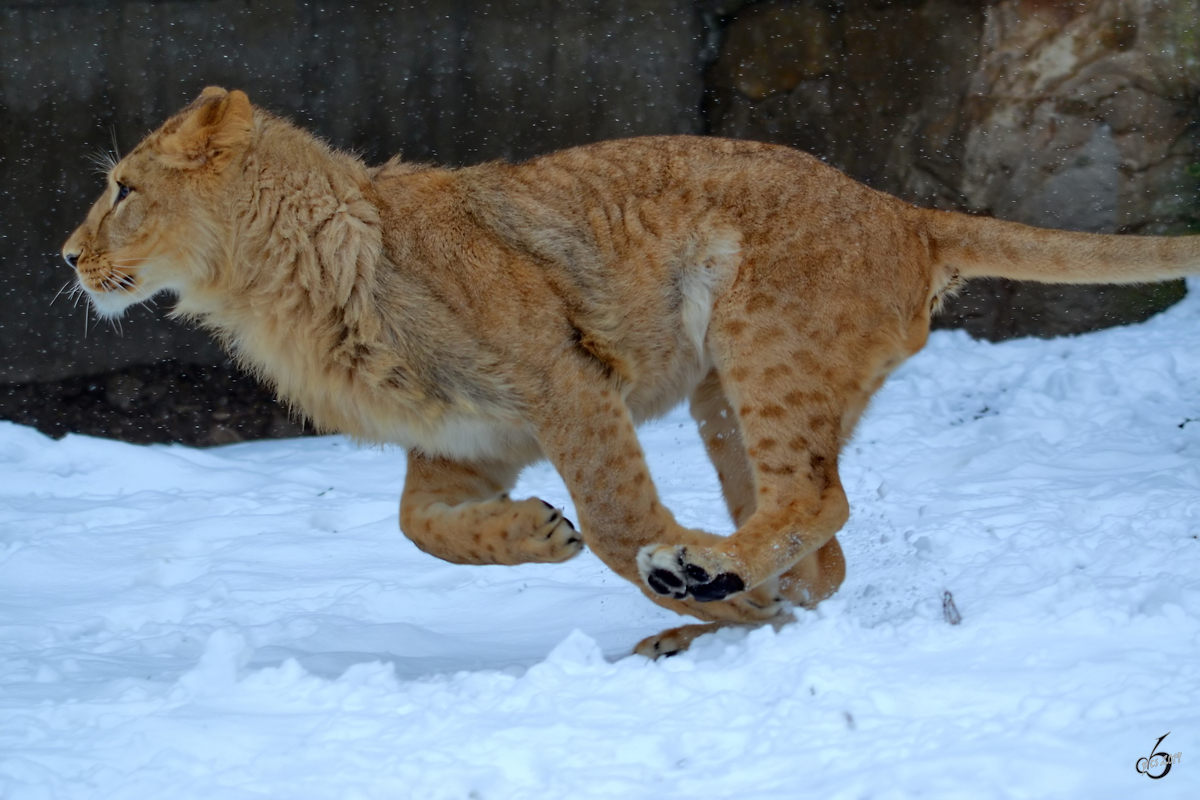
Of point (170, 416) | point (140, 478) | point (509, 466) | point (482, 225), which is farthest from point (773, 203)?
point (170, 416)

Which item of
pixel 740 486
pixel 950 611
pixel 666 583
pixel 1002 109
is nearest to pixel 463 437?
pixel 666 583

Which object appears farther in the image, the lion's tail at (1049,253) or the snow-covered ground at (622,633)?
the lion's tail at (1049,253)

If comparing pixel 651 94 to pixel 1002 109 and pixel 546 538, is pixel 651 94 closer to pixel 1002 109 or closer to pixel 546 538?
pixel 1002 109

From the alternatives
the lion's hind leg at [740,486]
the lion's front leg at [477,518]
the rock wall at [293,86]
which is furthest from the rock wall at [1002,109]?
the lion's front leg at [477,518]

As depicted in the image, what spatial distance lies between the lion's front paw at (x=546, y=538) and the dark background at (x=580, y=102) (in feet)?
12.9

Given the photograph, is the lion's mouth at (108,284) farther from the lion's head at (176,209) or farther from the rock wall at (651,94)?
the rock wall at (651,94)

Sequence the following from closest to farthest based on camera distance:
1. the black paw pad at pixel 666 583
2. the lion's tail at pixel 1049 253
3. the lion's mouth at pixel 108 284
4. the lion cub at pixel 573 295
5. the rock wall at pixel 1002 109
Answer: the black paw pad at pixel 666 583 < the lion cub at pixel 573 295 < the lion's tail at pixel 1049 253 < the lion's mouth at pixel 108 284 < the rock wall at pixel 1002 109

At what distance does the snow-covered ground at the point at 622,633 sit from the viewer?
256cm

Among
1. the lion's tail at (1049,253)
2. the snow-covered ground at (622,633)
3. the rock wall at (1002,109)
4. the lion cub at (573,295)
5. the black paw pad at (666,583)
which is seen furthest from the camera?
the rock wall at (1002,109)

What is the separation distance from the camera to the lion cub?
3.64 meters

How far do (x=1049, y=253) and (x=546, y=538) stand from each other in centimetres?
174

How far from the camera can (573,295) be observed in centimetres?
376

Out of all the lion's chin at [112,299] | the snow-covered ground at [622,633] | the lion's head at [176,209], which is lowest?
the snow-covered ground at [622,633]

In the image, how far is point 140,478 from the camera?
629cm
